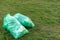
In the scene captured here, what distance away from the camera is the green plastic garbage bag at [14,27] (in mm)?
3125

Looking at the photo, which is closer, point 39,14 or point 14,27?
Answer: point 14,27

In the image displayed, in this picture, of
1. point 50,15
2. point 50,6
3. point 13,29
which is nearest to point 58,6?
point 50,6

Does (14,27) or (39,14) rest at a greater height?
(39,14)

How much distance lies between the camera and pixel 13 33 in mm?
3166

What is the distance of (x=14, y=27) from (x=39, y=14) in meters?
0.86

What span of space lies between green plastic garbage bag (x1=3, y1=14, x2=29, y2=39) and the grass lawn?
81 mm

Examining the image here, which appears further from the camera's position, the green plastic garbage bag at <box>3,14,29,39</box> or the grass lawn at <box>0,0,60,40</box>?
the grass lawn at <box>0,0,60,40</box>

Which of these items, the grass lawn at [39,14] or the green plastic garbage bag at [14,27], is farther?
the grass lawn at [39,14]

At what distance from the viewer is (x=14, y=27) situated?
3.22 metres

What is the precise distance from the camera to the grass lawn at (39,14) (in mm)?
3262

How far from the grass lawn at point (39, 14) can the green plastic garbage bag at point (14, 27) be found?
0.08 m

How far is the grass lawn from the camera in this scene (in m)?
3.26

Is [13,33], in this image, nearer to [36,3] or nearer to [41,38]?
[41,38]

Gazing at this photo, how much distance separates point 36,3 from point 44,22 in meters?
0.87
